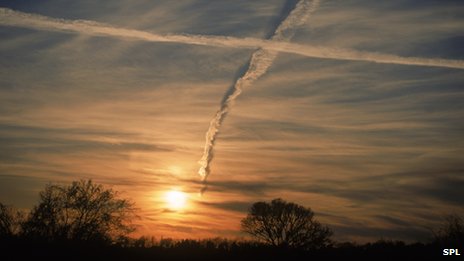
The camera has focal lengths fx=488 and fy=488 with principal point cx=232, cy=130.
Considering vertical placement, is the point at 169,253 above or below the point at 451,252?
below

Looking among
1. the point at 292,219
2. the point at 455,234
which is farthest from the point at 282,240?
the point at 455,234

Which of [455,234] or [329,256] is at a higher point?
[455,234]

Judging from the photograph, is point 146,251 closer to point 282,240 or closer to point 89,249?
point 89,249

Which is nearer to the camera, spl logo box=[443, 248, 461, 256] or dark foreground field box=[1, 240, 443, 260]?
spl logo box=[443, 248, 461, 256]

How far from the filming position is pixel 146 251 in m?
36.9

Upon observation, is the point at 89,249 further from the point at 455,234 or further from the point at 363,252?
the point at 455,234

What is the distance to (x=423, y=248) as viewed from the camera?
34750mm

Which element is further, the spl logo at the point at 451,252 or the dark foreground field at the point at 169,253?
the dark foreground field at the point at 169,253

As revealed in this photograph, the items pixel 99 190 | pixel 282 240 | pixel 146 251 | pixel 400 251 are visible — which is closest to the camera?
pixel 400 251

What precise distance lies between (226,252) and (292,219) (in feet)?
154

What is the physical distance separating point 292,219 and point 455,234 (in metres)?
33.4

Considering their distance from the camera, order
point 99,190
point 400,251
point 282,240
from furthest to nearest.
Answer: point 282,240 → point 99,190 → point 400,251

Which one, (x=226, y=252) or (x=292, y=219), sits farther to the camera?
(x=292, y=219)

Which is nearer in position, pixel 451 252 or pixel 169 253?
pixel 451 252
